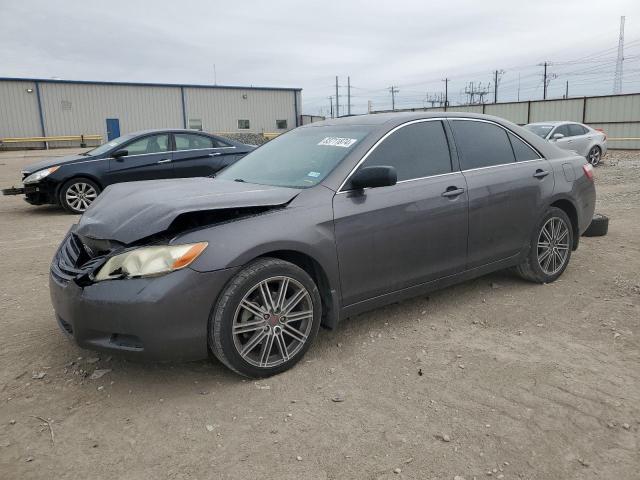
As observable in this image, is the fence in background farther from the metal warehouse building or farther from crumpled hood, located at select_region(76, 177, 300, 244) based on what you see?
crumpled hood, located at select_region(76, 177, 300, 244)

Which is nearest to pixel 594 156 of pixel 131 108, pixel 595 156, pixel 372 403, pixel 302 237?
pixel 595 156

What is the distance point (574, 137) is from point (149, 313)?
15528 mm

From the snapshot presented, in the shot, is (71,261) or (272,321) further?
(71,261)

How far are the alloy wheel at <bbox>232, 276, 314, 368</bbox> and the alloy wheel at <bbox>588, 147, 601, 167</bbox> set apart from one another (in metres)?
15.5

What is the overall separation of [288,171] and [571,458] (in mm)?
2522

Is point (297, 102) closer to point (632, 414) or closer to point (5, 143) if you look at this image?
point (5, 143)

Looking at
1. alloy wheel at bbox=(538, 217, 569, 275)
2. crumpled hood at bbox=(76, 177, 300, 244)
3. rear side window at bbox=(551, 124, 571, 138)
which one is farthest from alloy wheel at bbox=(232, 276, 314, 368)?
rear side window at bbox=(551, 124, 571, 138)

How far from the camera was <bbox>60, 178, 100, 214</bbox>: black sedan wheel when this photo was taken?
907cm

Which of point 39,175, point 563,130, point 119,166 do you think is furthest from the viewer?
point 563,130

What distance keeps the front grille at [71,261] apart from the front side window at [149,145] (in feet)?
20.6

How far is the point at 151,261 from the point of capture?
287 cm

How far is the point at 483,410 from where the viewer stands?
282 cm

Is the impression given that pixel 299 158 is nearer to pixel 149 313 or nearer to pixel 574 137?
pixel 149 313

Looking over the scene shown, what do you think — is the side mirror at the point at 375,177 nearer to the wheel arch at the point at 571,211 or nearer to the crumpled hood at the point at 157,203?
the crumpled hood at the point at 157,203
